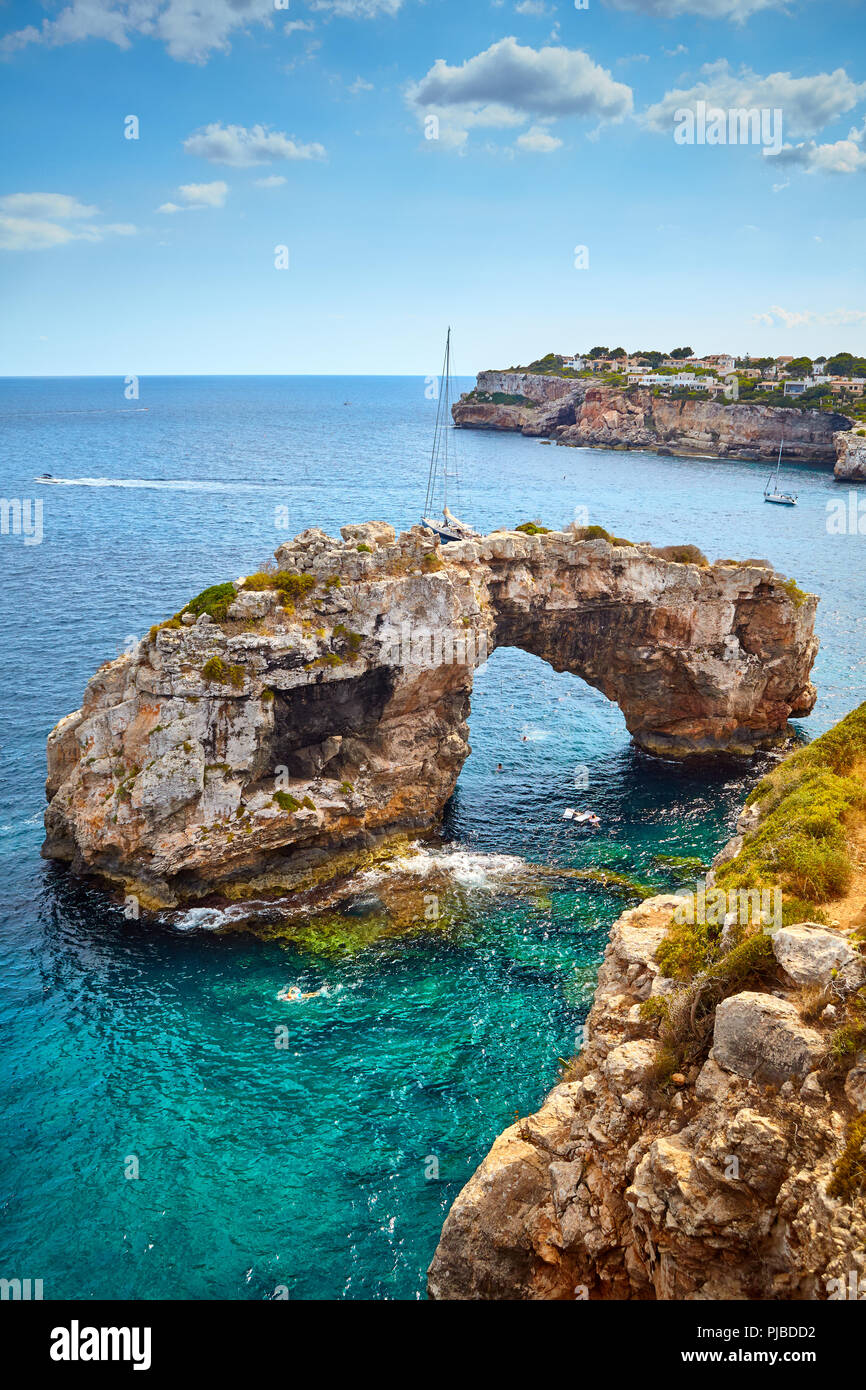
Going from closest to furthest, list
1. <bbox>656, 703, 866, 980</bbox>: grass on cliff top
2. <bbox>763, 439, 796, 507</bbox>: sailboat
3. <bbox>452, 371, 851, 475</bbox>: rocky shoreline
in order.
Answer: <bbox>656, 703, 866, 980</bbox>: grass on cliff top, <bbox>763, 439, 796, 507</bbox>: sailboat, <bbox>452, 371, 851, 475</bbox>: rocky shoreline

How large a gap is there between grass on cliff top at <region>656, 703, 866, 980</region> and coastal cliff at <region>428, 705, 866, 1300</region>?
0.05 m

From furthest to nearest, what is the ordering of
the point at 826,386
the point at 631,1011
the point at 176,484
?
the point at 826,386
the point at 176,484
the point at 631,1011

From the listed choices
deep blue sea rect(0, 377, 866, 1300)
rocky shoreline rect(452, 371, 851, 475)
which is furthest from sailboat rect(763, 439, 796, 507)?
deep blue sea rect(0, 377, 866, 1300)

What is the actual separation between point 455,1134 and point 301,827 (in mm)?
15679

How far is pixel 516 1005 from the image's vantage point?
33594 millimetres

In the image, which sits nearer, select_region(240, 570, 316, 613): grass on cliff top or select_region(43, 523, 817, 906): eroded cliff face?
select_region(43, 523, 817, 906): eroded cliff face

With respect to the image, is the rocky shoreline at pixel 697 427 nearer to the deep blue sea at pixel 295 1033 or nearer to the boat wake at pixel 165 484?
the boat wake at pixel 165 484

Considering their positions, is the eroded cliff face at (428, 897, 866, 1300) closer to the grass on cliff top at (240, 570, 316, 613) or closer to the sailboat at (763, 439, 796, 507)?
the grass on cliff top at (240, 570, 316, 613)

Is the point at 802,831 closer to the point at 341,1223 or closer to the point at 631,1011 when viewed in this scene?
the point at 631,1011

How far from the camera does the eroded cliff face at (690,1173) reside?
13.8m

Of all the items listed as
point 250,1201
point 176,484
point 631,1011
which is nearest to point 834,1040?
point 631,1011

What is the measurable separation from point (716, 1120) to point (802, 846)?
734cm

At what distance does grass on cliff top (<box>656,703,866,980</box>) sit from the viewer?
63.8 feet

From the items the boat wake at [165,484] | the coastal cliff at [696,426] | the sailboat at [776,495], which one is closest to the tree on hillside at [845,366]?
the coastal cliff at [696,426]
